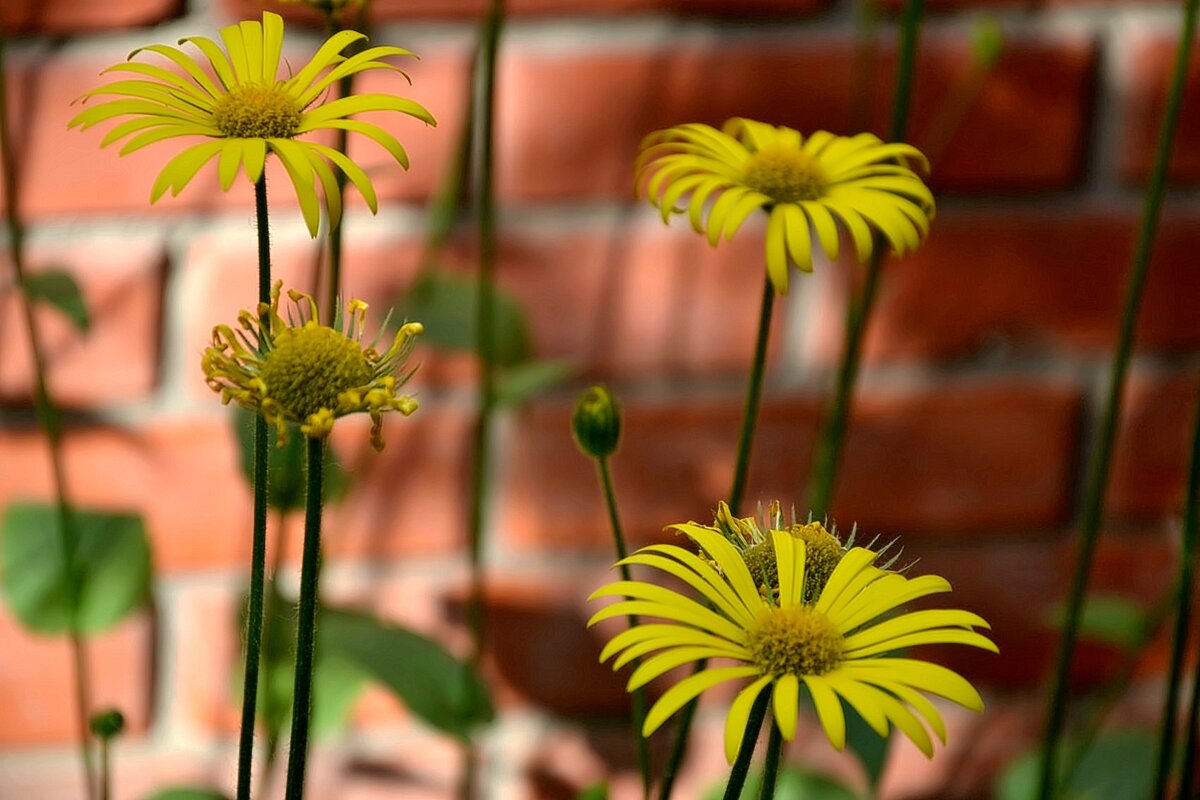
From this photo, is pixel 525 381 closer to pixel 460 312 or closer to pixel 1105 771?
pixel 460 312

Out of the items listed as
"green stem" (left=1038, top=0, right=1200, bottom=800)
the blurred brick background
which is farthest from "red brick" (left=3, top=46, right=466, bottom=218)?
"green stem" (left=1038, top=0, right=1200, bottom=800)

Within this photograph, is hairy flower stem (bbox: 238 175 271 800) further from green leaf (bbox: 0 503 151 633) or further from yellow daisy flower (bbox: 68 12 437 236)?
green leaf (bbox: 0 503 151 633)

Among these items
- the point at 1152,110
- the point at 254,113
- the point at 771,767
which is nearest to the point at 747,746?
the point at 771,767

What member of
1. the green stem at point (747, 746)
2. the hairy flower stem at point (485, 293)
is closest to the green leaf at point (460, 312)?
the hairy flower stem at point (485, 293)

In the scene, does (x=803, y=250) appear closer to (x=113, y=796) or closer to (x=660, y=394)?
(x=660, y=394)

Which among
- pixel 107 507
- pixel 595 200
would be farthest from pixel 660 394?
pixel 107 507

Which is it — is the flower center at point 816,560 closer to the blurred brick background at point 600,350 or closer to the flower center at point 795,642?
the flower center at point 795,642
